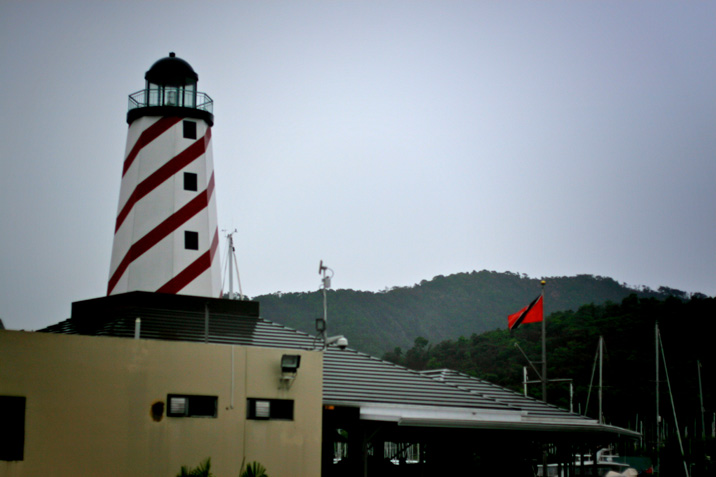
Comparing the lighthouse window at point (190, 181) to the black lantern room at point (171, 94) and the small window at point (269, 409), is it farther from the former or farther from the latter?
the small window at point (269, 409)

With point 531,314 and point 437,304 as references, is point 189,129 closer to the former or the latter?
point 531,314

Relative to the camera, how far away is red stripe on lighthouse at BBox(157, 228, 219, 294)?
23.4m

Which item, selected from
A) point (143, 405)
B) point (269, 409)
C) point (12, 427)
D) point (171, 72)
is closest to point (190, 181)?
point (171, 72)

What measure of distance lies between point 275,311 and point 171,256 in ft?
420

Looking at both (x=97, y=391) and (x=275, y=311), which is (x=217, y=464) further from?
(x=275, y=311)

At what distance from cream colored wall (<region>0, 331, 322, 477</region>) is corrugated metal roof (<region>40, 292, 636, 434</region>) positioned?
1469 millimetres

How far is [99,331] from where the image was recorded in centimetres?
2003

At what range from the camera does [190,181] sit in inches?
960

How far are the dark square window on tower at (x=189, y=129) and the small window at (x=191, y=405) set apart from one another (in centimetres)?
927

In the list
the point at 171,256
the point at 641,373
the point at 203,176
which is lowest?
the point at 641,373

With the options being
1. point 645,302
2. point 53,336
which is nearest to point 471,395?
point 53,336

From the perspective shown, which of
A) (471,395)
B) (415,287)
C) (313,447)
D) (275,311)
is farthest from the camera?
(415,287)

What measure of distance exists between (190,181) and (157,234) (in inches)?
70.1

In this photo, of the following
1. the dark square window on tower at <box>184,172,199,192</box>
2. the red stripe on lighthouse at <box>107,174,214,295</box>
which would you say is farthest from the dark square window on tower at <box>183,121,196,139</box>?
the red stripe on lighthouse at <box>107,174,214,295</box>
